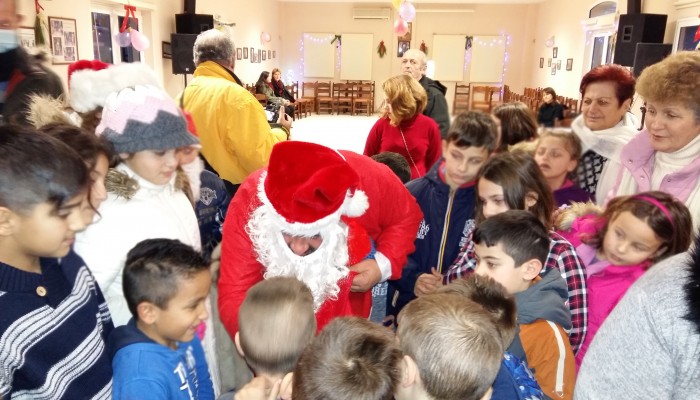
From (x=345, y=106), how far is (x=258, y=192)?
14.2m

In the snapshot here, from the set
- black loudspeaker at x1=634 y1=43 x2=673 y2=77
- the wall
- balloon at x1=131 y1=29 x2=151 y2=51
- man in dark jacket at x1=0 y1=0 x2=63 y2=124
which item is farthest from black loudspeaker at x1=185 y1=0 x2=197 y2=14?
the wall

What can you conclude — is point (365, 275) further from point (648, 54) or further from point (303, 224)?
point (648, 54)

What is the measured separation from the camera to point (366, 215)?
1.86m

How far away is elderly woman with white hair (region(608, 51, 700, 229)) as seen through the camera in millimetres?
1963

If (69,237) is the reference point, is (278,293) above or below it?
below

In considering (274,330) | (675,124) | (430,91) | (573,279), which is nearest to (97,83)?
(274,330)

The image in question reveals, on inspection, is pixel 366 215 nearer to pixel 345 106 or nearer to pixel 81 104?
pixel 81 104

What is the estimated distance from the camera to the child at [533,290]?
57.4 inches

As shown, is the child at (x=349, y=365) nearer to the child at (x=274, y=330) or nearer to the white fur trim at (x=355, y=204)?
the child at (x=274, y=330)

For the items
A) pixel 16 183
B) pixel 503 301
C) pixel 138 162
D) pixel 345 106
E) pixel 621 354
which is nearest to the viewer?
pixel 621 354

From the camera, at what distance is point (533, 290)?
1.58 meters

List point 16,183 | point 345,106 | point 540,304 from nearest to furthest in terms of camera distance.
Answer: point 16,183
point 540,304
point 345,106

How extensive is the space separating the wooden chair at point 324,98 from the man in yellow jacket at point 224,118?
1224cm

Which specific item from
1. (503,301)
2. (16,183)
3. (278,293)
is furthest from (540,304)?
(16,183)
